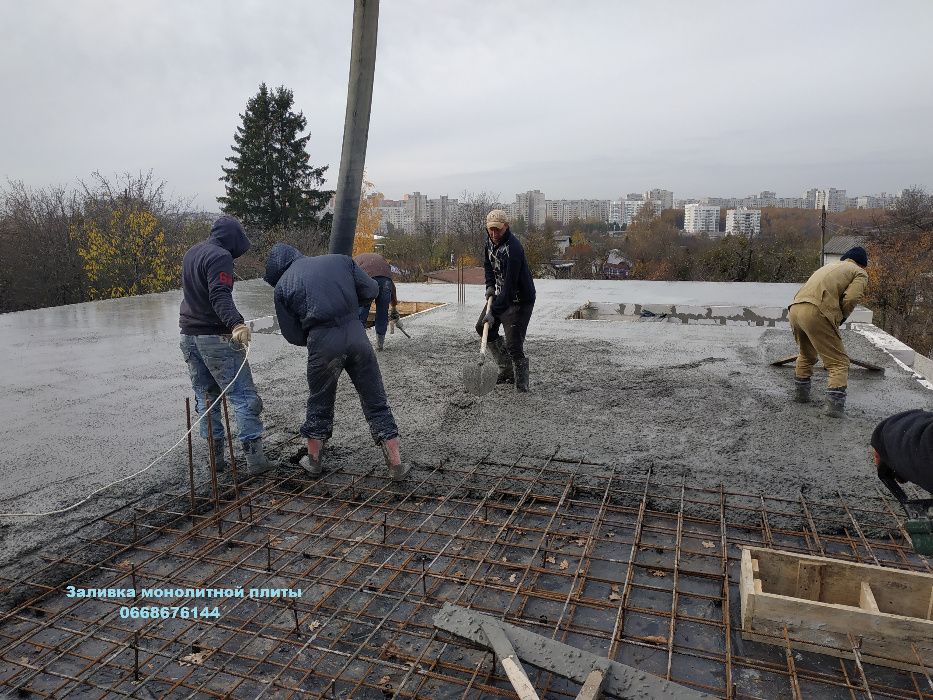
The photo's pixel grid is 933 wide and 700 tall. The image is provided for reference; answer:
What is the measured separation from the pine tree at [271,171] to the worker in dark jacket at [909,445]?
2862 cm

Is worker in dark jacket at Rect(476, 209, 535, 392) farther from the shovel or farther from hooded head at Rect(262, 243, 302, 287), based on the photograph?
hooded head at Rect(262, 243, 302, 287)

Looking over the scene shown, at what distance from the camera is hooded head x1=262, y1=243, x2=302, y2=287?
3791 mm

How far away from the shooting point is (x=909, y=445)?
Answer: 1.90m

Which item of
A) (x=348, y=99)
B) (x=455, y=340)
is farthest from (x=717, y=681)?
(x=455, y=340)

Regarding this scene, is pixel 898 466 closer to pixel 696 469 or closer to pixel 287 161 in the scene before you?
pixel 696 469

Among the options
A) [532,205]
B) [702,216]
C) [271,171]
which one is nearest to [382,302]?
[271,171]

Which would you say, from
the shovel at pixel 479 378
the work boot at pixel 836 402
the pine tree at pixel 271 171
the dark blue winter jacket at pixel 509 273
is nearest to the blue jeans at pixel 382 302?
the dark blue winter jacket at pixel 509 273

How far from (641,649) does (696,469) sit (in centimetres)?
179

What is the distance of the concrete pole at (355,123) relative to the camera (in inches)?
192

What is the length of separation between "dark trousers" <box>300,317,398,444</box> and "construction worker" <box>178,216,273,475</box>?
36cm

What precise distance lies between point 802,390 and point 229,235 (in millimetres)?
4378

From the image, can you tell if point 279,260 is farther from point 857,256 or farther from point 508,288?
point 857,256

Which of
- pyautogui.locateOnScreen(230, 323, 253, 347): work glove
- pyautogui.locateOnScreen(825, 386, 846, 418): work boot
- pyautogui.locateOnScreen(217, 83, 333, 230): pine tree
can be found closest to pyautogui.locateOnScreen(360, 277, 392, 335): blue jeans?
pyautogui.locateOnScreen(230, 323, 253, 347): work glove

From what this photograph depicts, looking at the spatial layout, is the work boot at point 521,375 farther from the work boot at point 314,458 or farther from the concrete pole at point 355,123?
the work boot at point 314,458
